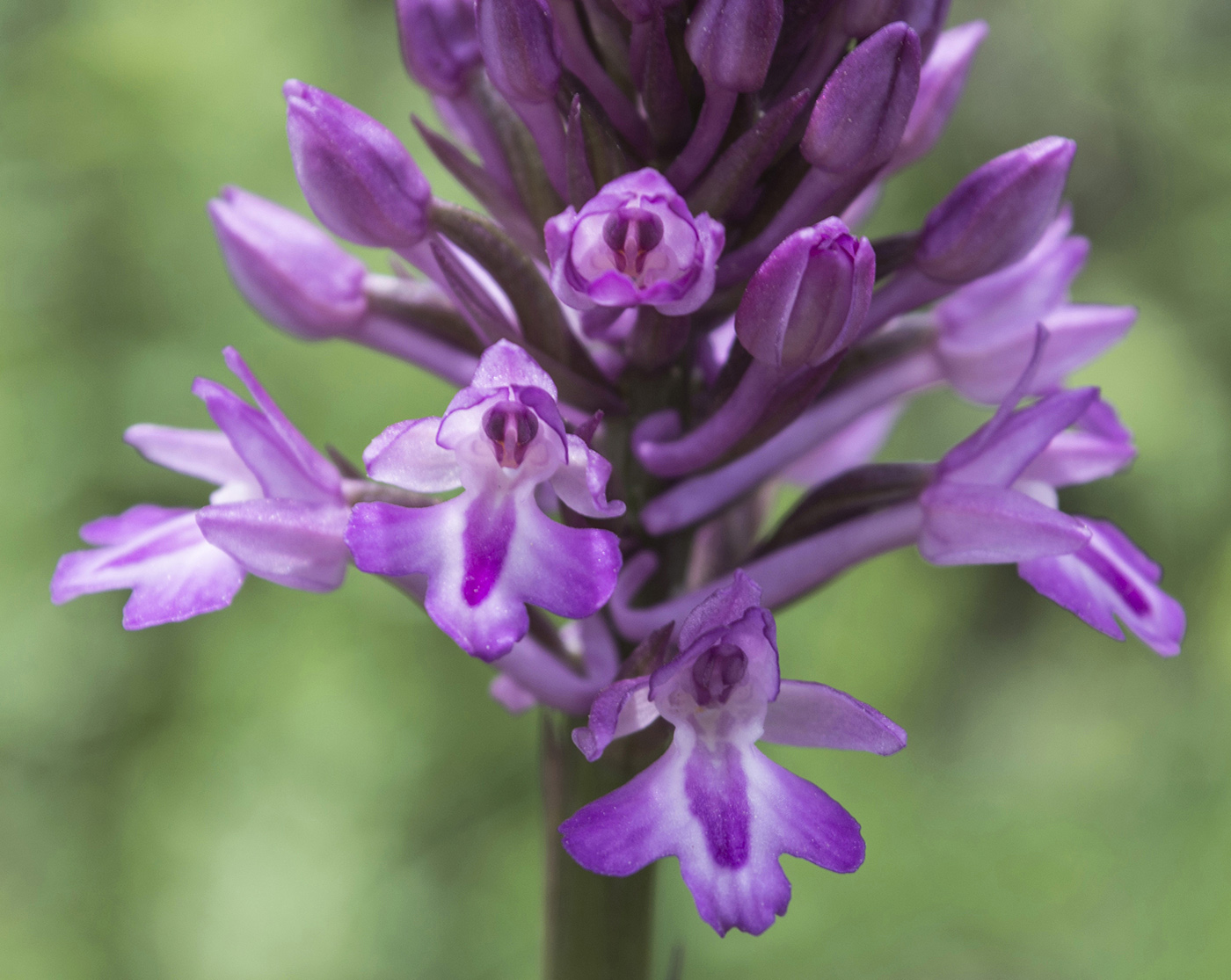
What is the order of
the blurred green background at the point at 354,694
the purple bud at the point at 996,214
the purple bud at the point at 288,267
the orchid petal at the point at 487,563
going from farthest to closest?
the blurred green background at the point at 354,694 → the purple bud at the point at 288,267 → the purple bud at the point at 996,214 → the orchid petal at the point at 487,563

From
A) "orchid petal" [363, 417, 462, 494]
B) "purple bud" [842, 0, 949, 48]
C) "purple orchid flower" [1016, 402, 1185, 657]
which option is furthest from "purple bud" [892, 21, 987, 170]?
"orchid petal" [363, 417, 462, 494]

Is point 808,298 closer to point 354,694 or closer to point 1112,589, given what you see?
point 1112,589

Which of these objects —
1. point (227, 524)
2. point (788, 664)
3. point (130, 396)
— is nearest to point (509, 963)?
point (788, 664)

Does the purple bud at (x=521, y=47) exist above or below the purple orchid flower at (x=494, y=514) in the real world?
above

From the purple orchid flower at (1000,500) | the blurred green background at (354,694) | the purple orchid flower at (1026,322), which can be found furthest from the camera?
the blurred green background at (354,694)

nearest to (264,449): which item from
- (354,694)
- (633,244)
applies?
(633,244)

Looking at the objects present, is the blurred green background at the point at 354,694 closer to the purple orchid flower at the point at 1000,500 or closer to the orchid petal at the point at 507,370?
the purple orchid flower at the point at 1000,500

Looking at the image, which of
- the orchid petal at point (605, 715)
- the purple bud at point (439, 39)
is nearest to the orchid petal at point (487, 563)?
the orchid petal at point (605, 715)
